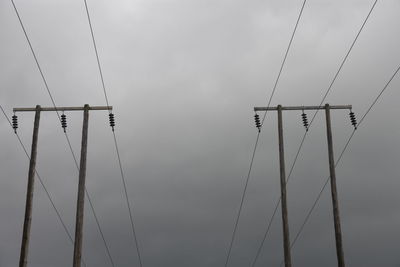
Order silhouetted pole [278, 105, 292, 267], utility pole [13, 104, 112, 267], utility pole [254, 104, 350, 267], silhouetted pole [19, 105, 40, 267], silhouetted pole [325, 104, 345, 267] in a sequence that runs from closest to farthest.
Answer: silhouetted pole [19, 105, 40, 267]
utility pole [13, 104, 112, 267]
silhouetted pole [325, 104, 345, 267]
utility pole [254, 104, 350, 267]
silhouetted pole [278, 105, 292, 267]

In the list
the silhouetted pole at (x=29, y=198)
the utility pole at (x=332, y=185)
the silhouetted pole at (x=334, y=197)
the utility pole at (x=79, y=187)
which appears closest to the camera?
the silhouetted pole at (x=29, y=198)

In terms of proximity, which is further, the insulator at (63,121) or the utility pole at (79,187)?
the insulator at (63,121)

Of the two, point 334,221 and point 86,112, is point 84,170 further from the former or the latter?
point 334,221

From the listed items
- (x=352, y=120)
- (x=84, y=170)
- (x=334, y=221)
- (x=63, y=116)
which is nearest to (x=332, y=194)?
(x=334, y=221)

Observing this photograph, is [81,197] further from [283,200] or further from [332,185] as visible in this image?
[332,185]

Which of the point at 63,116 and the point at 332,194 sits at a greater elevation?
the point at 63,116

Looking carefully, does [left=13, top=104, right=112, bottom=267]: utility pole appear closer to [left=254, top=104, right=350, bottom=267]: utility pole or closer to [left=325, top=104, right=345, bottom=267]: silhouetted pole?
[left=254, top=104, right=350, bottom=267]: utility pole

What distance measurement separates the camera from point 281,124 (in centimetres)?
2398

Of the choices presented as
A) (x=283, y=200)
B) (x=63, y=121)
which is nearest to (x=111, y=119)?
(x=63, y=121)

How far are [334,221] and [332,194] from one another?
120 cm

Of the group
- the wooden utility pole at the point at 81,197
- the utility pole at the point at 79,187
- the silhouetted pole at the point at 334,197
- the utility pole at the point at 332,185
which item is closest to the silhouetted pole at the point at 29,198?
the utility pole at the point at 79,187

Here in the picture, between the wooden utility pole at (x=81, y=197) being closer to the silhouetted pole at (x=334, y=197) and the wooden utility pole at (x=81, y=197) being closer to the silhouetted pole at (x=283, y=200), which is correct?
the silhouetted pole at (x=283, y=200)

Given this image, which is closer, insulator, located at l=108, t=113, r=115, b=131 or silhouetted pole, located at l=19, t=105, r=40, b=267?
silhouetted pole, located at l=19, t=105, r=40, b=267

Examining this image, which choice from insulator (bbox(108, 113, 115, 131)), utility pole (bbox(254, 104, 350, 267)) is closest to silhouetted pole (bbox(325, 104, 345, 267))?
utility pole (bbox(254, 104, 350, 267))
